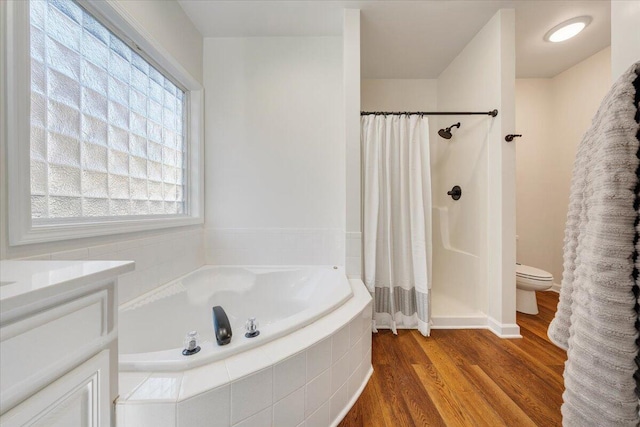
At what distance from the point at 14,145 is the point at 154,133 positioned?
86 cm

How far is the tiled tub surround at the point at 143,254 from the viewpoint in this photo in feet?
2.89

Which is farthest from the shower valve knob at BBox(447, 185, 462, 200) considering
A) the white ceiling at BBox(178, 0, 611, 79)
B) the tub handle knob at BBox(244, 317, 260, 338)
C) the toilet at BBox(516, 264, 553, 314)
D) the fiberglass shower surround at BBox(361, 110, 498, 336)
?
the tub handle knob at BBox(244, 317, 260, 338)

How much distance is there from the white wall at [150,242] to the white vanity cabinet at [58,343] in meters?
0.26

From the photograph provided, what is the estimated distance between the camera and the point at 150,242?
135cm

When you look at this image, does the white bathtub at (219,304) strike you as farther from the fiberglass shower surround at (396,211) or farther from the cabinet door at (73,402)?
the fiberglass shower surround at (396,211)

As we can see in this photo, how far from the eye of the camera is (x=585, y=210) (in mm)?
650

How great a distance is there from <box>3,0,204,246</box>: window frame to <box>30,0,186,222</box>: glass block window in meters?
0.05

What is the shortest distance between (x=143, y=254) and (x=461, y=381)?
192cm

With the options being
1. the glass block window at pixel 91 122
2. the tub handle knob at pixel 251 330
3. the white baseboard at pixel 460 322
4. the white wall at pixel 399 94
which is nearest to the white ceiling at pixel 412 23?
the white wall at pixel 399 94

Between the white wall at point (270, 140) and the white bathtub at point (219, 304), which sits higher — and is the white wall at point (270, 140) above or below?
above

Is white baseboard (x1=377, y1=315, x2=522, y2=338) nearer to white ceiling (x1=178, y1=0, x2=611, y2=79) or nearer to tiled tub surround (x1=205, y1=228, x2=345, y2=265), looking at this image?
tiled tub surround (x1=205, y1=228, x2=345, y2=265)

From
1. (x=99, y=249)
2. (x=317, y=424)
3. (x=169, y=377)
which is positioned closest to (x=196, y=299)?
(x=99, y=249)

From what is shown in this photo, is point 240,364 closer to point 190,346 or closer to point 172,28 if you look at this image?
point 190,346

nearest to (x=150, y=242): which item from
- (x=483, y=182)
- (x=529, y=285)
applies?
(x=483, y=182)
